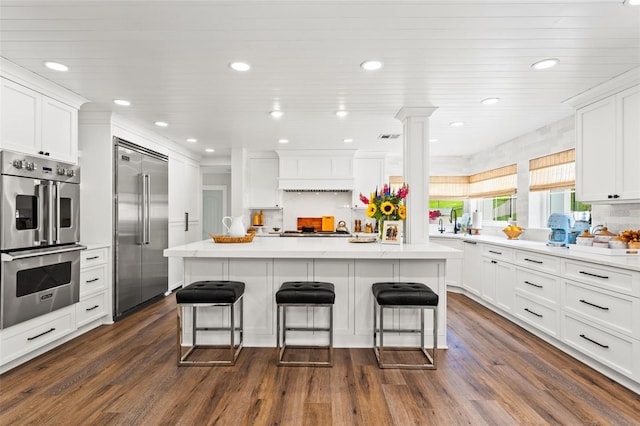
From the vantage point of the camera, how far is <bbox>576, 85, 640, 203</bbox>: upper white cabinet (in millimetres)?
2822

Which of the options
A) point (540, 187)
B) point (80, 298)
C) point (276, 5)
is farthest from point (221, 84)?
point (540, 187)

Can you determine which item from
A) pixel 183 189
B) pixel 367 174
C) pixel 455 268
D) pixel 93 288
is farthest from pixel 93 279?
pixel 455 268

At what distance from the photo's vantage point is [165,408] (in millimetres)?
2191

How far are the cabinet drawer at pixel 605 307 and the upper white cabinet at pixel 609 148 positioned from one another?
2.76 ft

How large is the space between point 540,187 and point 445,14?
3.51 m

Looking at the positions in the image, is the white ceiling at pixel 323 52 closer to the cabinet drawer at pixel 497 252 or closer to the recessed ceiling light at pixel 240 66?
the recessed ceiling light at pixel 240 66

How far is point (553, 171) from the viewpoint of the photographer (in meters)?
4.36

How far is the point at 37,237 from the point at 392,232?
3152mm

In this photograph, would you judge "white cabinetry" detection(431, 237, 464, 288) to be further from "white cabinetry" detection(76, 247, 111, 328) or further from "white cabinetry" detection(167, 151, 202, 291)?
"white cabinetry" detection(76, 247, 111, 328)

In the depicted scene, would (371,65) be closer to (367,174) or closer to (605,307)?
(605,307)

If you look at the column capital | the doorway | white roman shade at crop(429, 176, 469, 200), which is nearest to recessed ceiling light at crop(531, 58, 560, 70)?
the column capital

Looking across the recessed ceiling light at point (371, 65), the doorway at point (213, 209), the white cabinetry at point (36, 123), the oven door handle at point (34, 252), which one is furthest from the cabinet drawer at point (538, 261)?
the doorway at point (213, 209)

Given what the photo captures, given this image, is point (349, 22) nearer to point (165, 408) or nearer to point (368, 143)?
point (165, 408)

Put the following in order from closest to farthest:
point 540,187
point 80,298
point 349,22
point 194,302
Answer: point 349,22 → point 194,302 → point 80,298 → point 540,187
